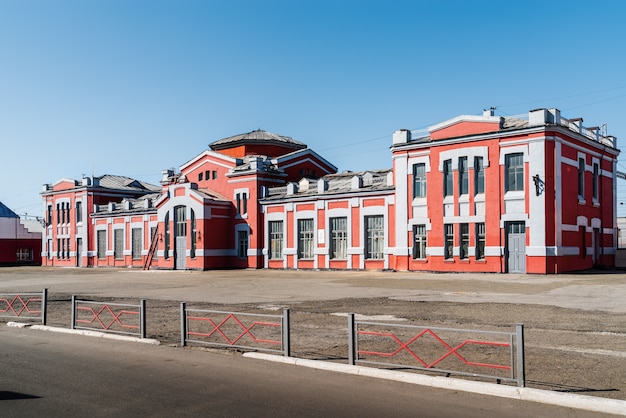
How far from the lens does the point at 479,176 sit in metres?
38.0

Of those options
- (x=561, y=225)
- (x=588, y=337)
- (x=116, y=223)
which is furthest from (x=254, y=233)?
(x=588, y=337)

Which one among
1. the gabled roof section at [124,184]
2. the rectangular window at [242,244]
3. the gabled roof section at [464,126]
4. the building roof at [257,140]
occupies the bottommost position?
the rectangular window at [242,244]

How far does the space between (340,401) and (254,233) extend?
138 feet

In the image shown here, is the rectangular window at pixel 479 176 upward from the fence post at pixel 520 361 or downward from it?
upward

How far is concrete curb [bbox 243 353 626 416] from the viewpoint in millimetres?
8330

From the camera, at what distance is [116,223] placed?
207ft

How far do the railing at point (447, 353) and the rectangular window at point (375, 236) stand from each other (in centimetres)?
A: 2874

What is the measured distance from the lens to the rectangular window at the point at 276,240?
49781mm

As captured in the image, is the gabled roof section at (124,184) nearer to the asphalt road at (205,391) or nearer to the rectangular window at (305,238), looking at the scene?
the rectangular window at (305,238)

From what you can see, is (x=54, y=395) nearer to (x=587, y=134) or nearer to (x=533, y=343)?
(x=533, y=343)

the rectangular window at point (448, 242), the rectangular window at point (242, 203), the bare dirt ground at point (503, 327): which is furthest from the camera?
the rectangular window at point (242, 203)

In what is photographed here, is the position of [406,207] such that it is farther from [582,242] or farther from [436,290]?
[436,290]

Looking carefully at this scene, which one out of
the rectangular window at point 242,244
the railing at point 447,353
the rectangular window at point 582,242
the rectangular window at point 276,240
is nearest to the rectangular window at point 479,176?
the rectangular window at point 582,242

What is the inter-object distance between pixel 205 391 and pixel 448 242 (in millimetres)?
31804
